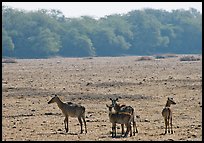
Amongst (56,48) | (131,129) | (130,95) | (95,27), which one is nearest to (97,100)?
(130,95)

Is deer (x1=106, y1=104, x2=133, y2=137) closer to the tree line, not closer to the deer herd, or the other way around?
the deer herd

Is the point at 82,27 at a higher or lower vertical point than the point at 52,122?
higher

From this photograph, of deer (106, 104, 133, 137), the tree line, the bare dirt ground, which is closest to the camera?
deer (106, 104, 133, 137)

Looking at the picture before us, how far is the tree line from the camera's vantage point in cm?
8688

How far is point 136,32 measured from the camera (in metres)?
105

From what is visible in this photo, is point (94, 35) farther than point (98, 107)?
Yes

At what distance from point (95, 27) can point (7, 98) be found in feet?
258

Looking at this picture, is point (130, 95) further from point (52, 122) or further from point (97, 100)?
point (52, 122)

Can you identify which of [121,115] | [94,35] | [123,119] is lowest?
[123,119]

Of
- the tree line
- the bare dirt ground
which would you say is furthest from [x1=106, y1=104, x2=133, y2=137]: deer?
the tree line

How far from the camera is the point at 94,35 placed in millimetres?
99625

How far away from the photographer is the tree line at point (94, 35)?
86.9m

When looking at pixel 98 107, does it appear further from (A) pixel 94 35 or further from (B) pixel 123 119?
(A) pixel 94 35

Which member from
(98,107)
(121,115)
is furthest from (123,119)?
(98,107)
